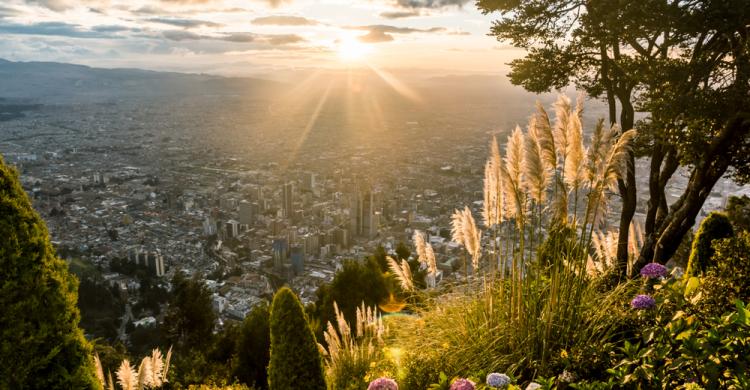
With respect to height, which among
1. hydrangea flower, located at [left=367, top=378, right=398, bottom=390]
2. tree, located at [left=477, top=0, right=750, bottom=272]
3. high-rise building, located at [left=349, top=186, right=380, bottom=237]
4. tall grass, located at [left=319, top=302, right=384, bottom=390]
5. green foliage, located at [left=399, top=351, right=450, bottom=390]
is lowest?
high-rise building, located at [left=349, top=186, right=380, bottom=237]

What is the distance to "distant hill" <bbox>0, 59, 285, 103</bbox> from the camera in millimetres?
80375

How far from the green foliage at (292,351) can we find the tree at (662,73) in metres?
3.37

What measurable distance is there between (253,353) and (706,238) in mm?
6086

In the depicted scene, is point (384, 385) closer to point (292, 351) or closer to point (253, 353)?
point (292, 351)

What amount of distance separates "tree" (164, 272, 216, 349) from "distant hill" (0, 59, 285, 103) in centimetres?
7781

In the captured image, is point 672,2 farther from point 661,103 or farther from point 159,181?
point 159,181

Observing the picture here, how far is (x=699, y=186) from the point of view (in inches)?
183

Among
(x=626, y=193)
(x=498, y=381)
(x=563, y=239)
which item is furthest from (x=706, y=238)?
(x=498, y=381)

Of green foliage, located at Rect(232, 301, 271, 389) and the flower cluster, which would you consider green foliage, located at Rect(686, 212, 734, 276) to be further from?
green foliage, located at Rect(232, 301, 271, 389)

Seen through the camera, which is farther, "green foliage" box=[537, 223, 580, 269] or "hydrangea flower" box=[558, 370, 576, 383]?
"green foliage" box=[537, 223, 580, 269]

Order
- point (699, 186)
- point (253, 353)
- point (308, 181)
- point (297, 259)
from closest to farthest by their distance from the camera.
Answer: point (699, 186)
point (253, 353)
point (297, 259)
point (308, 181)

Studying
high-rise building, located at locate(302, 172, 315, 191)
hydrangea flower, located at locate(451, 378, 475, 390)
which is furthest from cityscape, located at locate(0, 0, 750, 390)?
high-rise building, located at locate(302, 172, 315, 191)

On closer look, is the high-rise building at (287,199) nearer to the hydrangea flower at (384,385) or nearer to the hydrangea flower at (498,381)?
the hydrangea flower at (384,385)

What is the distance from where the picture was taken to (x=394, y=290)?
8.74 m
